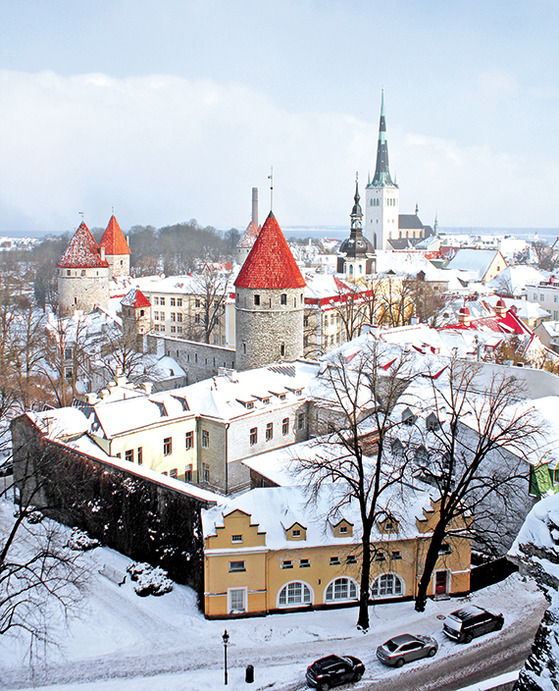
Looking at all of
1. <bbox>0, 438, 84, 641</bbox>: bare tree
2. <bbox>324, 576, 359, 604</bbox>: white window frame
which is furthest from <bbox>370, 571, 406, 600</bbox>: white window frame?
<bbox>0, 438, 84, 641</bbox>: bare tree

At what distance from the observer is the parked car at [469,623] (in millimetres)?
15109

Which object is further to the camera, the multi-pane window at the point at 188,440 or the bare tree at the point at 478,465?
the multi-pane window at the point at 188,440

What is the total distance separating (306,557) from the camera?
16766 millimetres

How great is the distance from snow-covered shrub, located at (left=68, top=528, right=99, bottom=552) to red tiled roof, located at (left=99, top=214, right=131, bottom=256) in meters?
45.4

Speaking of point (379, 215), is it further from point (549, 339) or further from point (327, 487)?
point (327, 487)

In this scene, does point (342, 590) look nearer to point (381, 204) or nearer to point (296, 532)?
point (296, 532)

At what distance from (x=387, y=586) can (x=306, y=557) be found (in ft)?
7.73

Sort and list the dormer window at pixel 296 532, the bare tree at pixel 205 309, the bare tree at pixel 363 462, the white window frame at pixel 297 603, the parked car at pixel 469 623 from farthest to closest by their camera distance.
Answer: the bare tree at pixel 205 309 < the white window frame at pixel 297 603 < the dormer window at pixel 296 532 < the bare tree at pixel 363 462 < the parked car at pixel 469 623

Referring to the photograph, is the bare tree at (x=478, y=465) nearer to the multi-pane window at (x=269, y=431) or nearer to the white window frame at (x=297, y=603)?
the white window frame at (x=297, y=603)

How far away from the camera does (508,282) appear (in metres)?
67.8

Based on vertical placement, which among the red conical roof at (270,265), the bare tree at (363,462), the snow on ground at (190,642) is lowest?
the snow on ground at (190,642)

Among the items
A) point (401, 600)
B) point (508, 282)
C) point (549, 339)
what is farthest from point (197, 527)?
point (508, 282)

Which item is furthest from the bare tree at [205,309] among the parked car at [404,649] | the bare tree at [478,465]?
the parked car at [404,649]

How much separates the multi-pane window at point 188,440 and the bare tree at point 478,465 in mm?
8584
